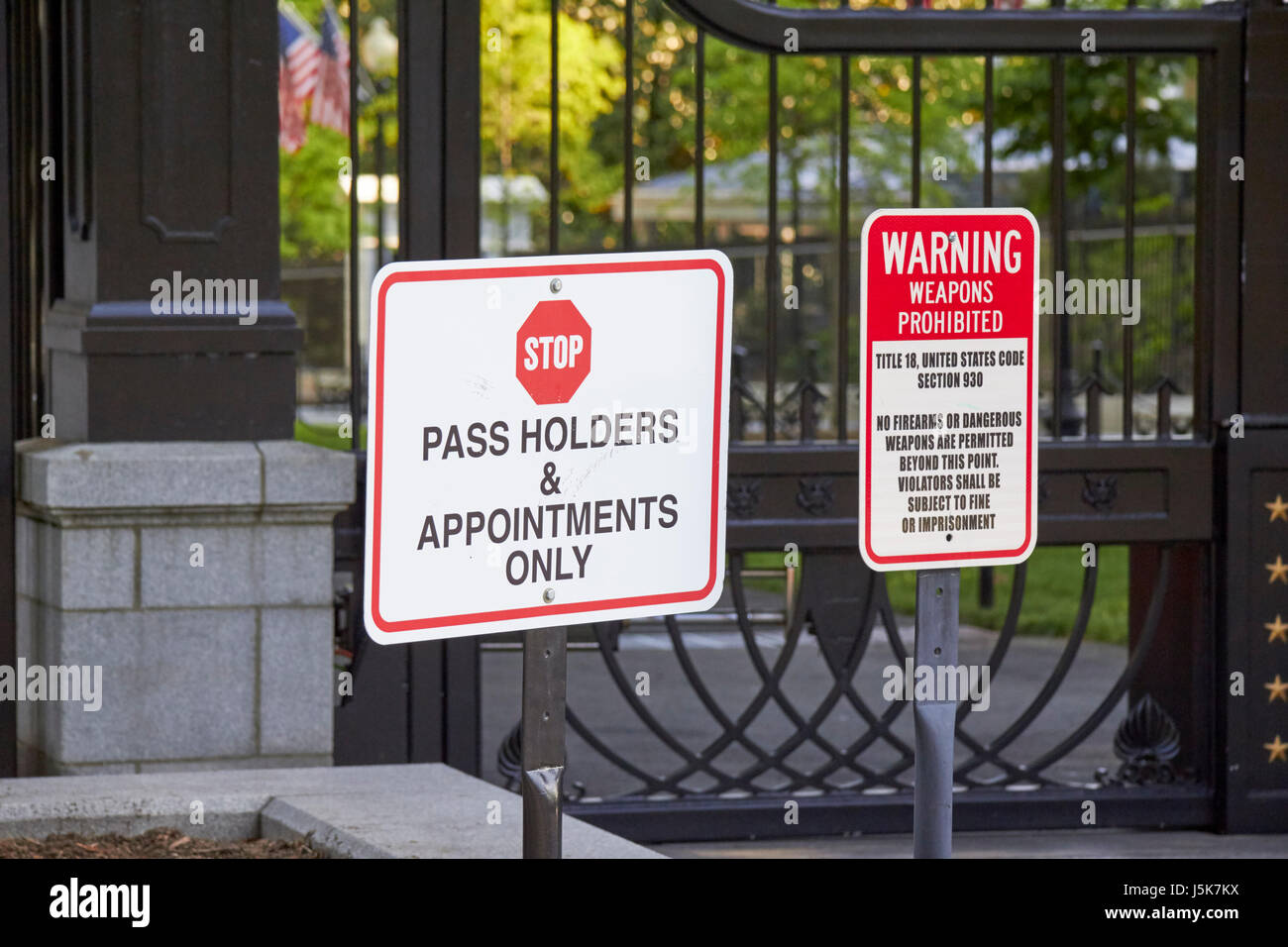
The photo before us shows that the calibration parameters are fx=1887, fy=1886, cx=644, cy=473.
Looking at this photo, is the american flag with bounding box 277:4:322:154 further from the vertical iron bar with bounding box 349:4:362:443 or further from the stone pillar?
the stone pillar

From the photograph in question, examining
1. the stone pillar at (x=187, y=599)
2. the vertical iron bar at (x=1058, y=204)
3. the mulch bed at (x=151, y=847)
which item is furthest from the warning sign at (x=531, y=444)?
the vertical iron bar at (x=1058, y=204)

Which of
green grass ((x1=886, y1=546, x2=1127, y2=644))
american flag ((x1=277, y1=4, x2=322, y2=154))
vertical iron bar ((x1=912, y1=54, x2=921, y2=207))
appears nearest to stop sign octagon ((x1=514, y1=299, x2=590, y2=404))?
vertical iron bar ((x1=912, y1=54, x2=921, y2=207))

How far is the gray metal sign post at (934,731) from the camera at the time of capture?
3314 mm

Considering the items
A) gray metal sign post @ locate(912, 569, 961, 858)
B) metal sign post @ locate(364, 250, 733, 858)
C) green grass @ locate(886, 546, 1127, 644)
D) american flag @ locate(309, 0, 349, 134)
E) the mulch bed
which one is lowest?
green grass @ locate(886, 546, 1127, 644)

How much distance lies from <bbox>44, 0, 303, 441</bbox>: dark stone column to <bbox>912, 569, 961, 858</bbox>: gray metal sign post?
2925 mm

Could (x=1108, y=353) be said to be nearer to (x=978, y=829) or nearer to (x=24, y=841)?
(x=978, y=829)

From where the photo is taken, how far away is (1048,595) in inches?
554

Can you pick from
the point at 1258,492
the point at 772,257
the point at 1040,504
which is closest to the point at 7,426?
the point at 772,257

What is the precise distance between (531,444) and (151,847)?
212cm

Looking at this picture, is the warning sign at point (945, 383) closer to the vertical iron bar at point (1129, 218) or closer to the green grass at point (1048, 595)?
the vertical iron bar at point (1129, 218)

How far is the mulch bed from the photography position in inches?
174

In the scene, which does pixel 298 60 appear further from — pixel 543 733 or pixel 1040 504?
pixel 543 733

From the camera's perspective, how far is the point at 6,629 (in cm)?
593

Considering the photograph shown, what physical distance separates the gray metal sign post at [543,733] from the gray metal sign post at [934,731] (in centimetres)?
68
